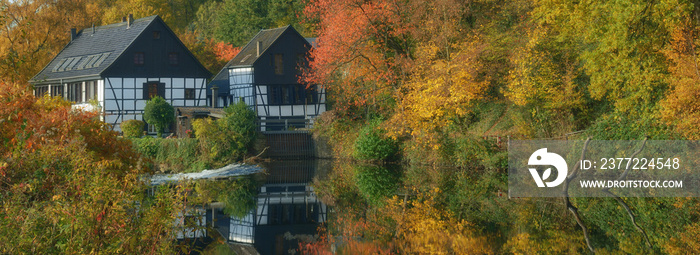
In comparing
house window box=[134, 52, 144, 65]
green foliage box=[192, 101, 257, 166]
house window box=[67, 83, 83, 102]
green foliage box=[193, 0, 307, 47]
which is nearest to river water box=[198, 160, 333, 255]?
green foliage box=[192, 101, 257, 166]

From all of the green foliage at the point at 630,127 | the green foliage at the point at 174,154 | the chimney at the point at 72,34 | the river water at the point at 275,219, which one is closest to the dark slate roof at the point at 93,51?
the chimney at the point at 72,34

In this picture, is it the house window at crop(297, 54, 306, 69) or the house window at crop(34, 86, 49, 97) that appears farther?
the house window at crop(34, 86, 49, 97)

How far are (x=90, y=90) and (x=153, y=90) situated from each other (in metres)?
3.93

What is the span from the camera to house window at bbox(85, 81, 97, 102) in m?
44.7

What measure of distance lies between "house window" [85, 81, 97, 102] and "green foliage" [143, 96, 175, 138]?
5508 mm

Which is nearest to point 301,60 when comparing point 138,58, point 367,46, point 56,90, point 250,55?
point 250,55

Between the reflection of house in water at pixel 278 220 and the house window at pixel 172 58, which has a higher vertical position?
the house window at pixel 172 58

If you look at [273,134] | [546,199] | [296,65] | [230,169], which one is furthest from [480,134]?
[296,65]

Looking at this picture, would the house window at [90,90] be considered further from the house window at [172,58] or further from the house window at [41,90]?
the house window at [41,90]

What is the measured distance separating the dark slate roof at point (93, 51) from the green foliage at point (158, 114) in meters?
4.75

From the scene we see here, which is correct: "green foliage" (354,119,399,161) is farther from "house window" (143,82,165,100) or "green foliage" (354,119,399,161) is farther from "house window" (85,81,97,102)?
"house window" (85,81,97,102)

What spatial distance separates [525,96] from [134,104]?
2539 cm

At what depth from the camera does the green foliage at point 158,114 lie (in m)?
40.3

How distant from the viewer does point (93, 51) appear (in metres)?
47.2
